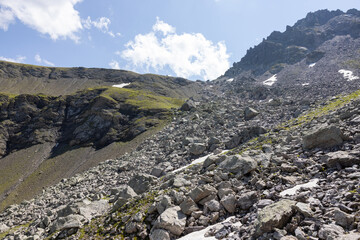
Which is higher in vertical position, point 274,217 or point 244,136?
point 244,136

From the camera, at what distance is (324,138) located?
1816 cm

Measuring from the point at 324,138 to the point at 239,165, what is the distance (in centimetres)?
768

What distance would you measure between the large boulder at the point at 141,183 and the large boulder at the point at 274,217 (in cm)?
2168

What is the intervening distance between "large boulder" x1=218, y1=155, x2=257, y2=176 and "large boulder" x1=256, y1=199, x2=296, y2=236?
7.06 meters

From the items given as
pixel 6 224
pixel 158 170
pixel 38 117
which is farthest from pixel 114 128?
pixel 158 170

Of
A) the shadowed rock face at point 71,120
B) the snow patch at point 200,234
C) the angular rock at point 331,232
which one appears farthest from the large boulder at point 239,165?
the shadowed rock face at point 71,120

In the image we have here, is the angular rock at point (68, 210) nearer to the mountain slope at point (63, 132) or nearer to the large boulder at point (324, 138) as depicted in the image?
the large boulder at point (324, 138)

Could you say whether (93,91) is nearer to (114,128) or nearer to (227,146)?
(114,128)

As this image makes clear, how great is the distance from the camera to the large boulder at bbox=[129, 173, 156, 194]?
98.1 feet

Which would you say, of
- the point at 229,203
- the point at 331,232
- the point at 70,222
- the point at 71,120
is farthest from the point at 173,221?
the point at 71,120

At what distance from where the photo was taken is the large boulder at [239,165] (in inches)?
715

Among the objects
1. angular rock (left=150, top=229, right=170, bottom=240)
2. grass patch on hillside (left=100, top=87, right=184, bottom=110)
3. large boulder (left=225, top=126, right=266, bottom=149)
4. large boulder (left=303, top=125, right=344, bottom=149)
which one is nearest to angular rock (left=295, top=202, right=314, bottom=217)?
angular rock (left=150, top=229, right=170, bottom=240)

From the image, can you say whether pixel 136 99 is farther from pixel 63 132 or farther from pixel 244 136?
pixel 244 136

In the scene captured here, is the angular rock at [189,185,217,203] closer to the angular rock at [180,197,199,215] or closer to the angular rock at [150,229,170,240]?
the angular rock at [180,197,199,215]
